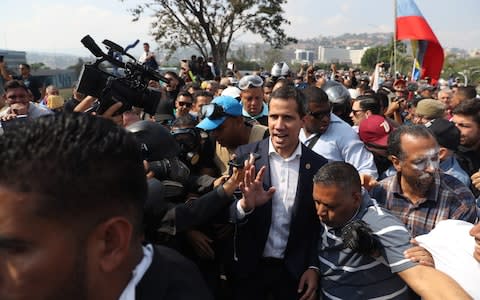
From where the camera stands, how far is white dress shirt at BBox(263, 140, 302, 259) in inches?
92.9

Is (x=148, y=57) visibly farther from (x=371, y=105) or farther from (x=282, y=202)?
(x=282, y=202)

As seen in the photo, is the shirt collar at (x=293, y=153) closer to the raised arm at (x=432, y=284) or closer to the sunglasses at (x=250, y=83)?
the raised arm at (x=432, y=284)

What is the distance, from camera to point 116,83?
2.54 m

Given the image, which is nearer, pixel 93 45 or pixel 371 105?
pixel 93 45

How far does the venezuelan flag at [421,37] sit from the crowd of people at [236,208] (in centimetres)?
556

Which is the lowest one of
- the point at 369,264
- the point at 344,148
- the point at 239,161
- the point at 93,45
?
the point at 369,264

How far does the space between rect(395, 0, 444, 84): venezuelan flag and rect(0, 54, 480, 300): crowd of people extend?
18.3 ft

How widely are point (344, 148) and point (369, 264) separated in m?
1.43

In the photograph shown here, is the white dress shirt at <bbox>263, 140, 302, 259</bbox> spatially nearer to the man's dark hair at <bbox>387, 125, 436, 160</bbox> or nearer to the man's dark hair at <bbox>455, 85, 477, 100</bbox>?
the man's dark hair at <bbox>387, 125, 436, 160</bbox>

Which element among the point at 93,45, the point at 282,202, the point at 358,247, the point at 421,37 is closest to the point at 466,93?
the point at 421,37

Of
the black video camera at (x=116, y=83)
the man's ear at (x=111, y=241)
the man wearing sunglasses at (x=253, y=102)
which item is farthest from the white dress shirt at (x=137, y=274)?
the man wearing sunglasses at (x=253, y=102)

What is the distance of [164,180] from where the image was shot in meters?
2.03

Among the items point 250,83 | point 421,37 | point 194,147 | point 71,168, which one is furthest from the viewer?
point 421,37

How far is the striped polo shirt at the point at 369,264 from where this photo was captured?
1.78 metres
